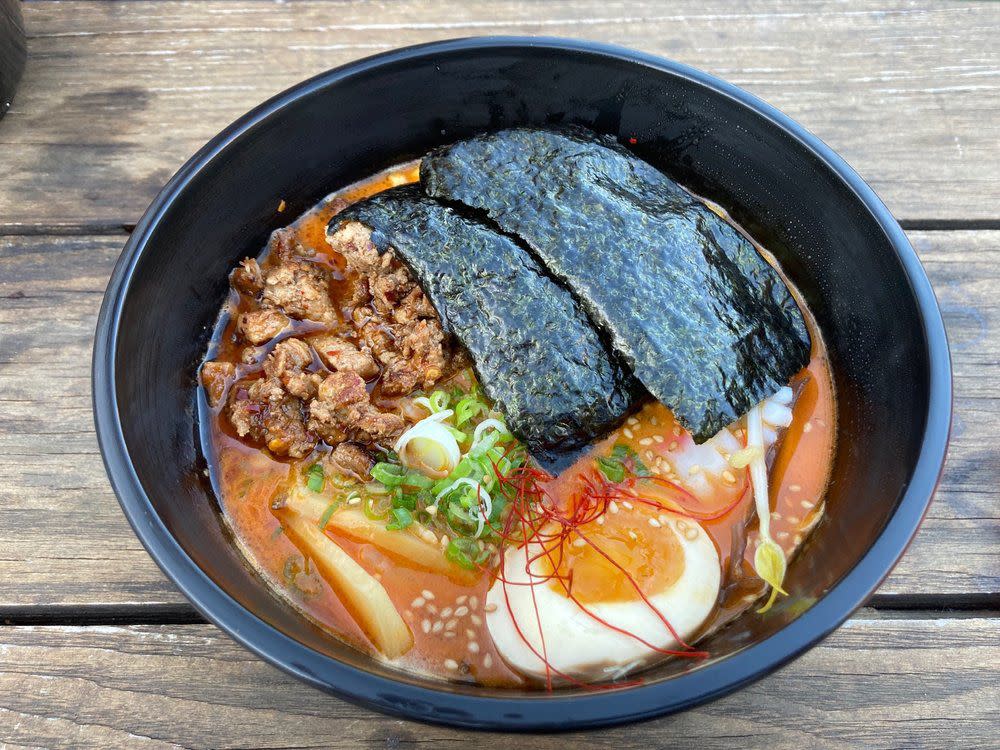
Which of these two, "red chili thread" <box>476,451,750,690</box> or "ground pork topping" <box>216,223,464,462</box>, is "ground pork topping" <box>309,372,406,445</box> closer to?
"ground pork topping" <box>216,223,464,462</box>

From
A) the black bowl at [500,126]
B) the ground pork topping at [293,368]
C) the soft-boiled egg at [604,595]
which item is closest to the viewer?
the black bowl at [500,126]

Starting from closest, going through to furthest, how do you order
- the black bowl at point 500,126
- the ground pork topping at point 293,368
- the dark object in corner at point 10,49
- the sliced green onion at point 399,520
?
the black bowl at point 500,126
the sliced green onion at point 399,520
the ground pork topping at point 293,368
the dark object in corner at point 10,49

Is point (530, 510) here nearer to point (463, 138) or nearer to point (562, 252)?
point (562, 252)

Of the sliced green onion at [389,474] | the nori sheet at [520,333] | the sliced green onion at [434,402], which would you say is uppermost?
A: the nori sheet at [520,333]

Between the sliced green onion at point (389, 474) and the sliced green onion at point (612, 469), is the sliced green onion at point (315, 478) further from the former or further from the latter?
the sliced green onion at point (612, 469)

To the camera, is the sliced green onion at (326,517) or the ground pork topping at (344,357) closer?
the sliced green onion at (326,517)

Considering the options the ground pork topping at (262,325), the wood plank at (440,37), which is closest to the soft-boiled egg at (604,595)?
the ground pork topping at (262,325)

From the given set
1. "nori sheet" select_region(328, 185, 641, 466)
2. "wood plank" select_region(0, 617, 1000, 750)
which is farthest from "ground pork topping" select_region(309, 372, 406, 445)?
"wood plank" select_region(0, 617, 1000, 750)

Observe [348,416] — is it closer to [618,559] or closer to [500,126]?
[618,559]

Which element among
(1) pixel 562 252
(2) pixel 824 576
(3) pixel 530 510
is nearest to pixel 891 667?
(2) pixel 824 576
